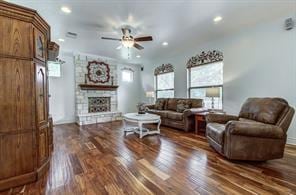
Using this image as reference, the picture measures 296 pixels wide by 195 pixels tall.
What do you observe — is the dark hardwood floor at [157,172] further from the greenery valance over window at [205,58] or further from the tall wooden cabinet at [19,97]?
the greenery valance over window at [205,58]

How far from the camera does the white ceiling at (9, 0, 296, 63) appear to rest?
2.67 meters

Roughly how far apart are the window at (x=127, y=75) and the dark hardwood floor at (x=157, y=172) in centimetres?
471

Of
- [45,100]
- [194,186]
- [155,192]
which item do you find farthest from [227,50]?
[45,100]

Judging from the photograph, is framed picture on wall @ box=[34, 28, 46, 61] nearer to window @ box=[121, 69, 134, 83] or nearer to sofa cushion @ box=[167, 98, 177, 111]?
sofa cushion @ box=[167, 98, 177, 111]

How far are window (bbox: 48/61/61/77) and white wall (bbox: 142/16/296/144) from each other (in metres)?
5.30

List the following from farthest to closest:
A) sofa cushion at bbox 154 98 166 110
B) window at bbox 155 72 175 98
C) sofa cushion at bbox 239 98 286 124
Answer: window at bbox 155 72 175 98, sofa cushion at bbox 154 98 166 110, sofa cushion at bbox 239 98 286 124

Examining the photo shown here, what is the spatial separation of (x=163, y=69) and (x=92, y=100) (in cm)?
333

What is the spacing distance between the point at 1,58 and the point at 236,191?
3.17 meters

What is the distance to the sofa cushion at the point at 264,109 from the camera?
262 cm

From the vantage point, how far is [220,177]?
2061 mm

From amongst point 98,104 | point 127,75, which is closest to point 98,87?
point 98,104

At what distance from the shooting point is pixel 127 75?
25.5ft

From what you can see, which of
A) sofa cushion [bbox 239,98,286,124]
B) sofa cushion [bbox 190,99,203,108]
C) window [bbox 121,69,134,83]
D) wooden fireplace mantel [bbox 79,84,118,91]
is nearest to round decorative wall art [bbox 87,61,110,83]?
wooden fireplace mantel [bbox 79,84,118,91]

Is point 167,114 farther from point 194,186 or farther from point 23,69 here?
point 23,69
